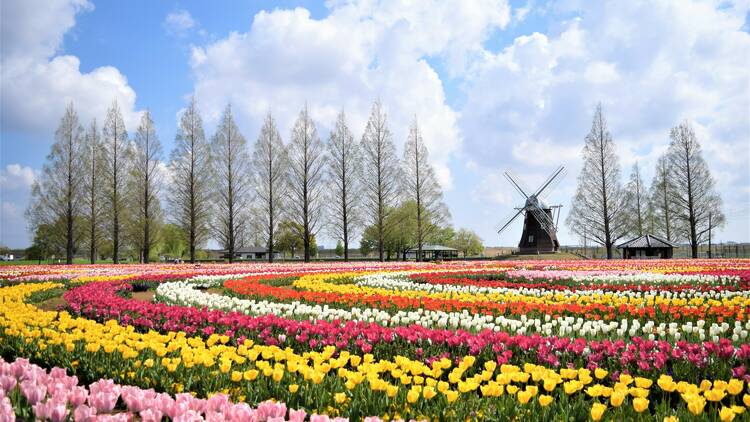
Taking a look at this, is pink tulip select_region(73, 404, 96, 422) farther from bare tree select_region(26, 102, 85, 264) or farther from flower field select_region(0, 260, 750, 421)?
bare tree select_region(26, 102, 85, 264)

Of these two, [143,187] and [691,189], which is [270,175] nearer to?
[143,187]

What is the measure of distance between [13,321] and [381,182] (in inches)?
1233

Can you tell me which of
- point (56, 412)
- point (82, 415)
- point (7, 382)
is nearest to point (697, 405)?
point (82, 415)

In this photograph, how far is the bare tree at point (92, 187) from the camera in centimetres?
3145

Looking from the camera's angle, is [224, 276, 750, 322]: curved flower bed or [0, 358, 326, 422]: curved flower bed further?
[224, 276, 750, 322]: curved flower bed

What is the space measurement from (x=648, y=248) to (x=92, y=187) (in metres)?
37.4

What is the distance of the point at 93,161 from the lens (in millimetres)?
31953

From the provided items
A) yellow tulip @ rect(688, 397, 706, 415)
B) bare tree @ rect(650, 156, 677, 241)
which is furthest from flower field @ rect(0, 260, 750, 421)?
bare tree @ rect(650, 156, 677, 241)

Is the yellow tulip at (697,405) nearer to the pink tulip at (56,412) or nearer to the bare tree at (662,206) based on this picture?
→ the pink tulip at (56,412)

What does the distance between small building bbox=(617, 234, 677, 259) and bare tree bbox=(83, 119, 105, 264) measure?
3578cm

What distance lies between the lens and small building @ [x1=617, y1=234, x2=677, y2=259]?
113 feet

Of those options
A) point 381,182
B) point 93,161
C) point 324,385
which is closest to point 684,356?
point 324,385

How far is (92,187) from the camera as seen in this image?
31797 mm

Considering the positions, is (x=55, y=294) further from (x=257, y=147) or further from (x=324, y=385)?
(x=257, y=147)
